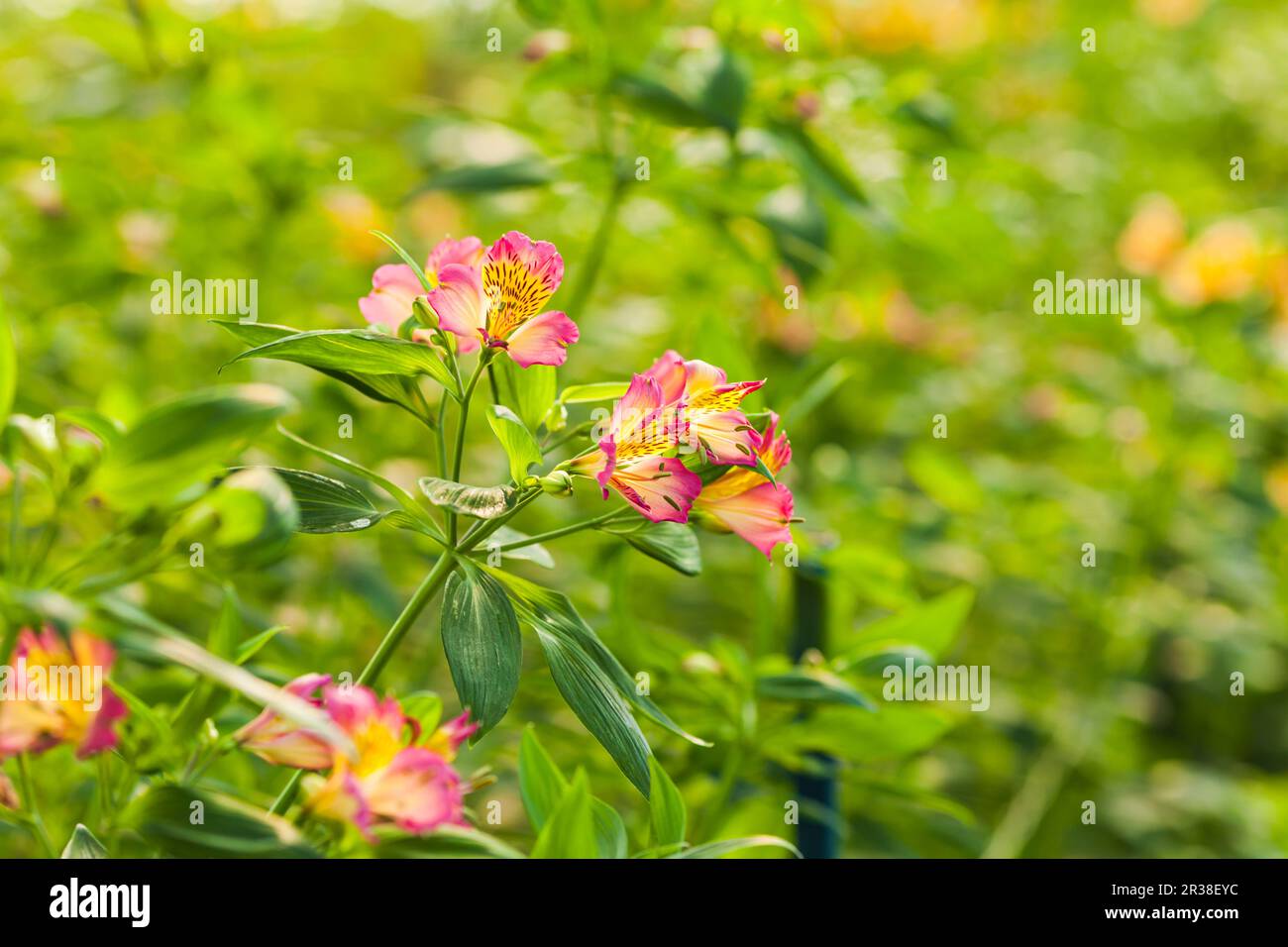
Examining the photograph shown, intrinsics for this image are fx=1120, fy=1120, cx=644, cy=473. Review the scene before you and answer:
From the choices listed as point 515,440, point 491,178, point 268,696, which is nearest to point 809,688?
point 515,440

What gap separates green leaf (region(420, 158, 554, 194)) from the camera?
2.83ft

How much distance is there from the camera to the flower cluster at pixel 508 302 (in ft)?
1.51

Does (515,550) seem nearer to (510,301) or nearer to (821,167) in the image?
(510,301)

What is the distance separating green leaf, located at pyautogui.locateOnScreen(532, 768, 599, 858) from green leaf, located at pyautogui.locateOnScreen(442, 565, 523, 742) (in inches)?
1.7

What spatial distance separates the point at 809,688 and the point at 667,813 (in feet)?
0.48

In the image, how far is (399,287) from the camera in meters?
0.52

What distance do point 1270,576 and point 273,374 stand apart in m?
1.45

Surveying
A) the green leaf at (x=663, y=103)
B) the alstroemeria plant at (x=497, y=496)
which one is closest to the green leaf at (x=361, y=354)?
the alstroemeria plant at (x=497, y=496)

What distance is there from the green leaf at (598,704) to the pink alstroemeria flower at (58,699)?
166 mm

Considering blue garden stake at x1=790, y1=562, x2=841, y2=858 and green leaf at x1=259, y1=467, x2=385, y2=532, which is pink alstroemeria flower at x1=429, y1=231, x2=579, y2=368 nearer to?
green leaf at x1=259, y1=467, x2=385, y2=532

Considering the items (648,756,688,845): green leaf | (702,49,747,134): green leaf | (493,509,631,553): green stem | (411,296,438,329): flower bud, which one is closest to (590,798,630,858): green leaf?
(648,756,688,845): green leaf

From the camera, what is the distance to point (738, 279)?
47.9 inches

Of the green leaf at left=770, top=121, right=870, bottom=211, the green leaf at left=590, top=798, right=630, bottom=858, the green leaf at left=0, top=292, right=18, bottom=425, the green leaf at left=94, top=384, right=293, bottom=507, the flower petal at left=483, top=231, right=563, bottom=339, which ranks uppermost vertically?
the green leaf at left=770, top=121, right=870, bottom=211

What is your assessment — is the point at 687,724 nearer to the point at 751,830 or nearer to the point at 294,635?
the point at 751,830
